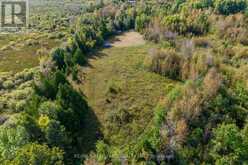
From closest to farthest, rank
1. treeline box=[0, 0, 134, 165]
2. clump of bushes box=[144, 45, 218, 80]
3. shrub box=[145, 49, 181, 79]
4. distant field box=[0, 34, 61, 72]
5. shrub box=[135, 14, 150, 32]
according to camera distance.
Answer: treeline box=[0, 0, 134, 165] < clump of bushes box=[144, 45, 218, 80] < shrub box=[145, 49, 181, 79] < distant field box=[0, 34, 61, 72] < shrub box=[135, 14, 150, 32]

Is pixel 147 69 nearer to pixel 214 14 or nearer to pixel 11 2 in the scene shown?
pixel 214 14

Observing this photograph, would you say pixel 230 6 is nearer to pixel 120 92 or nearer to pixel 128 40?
pixel 128 40

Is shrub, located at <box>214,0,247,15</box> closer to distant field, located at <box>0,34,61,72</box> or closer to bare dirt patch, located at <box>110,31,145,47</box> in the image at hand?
bare dirt patch, located at <box>110,31,145,47</box>

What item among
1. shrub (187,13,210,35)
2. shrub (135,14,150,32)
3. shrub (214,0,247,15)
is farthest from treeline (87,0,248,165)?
shrub (214,0,247,15)

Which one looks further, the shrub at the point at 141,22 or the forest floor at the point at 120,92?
the shrub at the point at 141,22

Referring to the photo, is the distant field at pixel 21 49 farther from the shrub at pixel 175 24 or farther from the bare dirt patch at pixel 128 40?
the shrub at pixel 175 24

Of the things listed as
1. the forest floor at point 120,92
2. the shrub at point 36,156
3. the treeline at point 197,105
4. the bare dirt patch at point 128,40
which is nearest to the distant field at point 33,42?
the bare dirt patch at point 128,40
